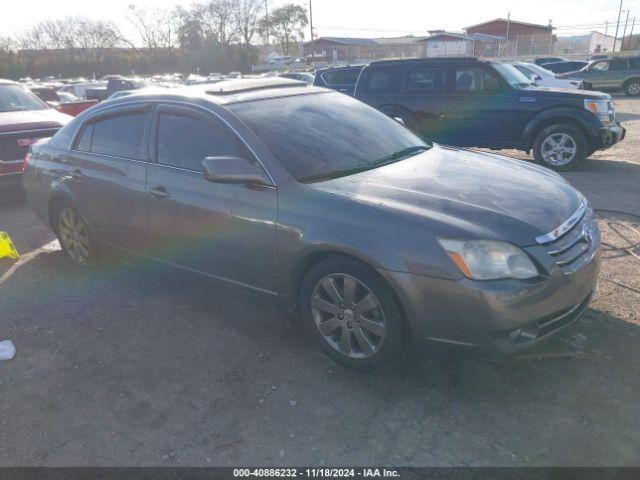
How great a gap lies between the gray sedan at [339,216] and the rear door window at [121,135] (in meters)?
0.02

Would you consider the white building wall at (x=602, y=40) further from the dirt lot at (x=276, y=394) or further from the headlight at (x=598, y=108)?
the dirt lot at (x=276, y=394)

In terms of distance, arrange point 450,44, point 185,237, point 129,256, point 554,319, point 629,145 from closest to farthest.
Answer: point 554,319 < point 185,237 < point 129,256 < point 629,145 < point 450,44

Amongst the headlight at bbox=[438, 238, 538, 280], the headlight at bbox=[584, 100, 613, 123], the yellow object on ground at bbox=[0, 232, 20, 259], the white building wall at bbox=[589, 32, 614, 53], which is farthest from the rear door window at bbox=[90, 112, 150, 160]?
the white building wall at bbox=[589, 32, 614, 53]

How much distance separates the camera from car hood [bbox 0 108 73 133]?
7.24 metres

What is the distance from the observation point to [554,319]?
8.99ft

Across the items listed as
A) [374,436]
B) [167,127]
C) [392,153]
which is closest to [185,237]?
[167,127]

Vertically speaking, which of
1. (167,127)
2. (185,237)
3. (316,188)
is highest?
(167,127)

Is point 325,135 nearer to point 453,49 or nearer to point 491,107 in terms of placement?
point 491,107

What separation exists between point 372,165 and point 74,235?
3.05 metres

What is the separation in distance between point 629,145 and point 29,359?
1104 cm

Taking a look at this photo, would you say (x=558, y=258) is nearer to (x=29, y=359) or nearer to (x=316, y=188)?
(x=316, y=188)

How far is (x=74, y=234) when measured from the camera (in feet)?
15.8

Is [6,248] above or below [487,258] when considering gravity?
below

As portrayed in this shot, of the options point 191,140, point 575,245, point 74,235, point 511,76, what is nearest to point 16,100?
point 74,235
